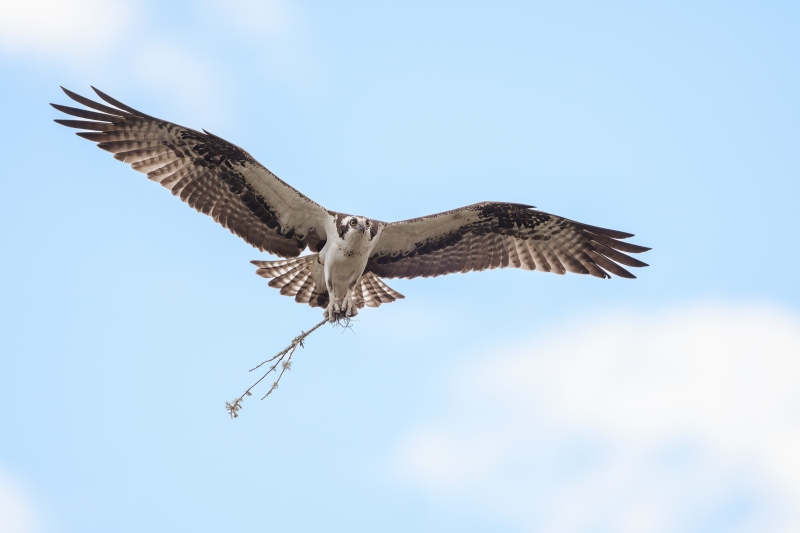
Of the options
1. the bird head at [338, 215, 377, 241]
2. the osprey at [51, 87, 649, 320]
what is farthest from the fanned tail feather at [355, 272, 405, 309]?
the bird head at [338, 215, 377, 241]

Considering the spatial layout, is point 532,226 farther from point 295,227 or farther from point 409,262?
point 295,227

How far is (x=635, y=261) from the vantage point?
10586 millimetres

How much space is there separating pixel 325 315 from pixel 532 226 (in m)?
2.59

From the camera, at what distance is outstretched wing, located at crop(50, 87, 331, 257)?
32.1 feet

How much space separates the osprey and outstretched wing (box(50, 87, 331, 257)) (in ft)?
0.03

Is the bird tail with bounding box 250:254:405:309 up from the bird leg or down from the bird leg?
up

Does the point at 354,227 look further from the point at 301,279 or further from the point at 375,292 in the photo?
the point at 375,292

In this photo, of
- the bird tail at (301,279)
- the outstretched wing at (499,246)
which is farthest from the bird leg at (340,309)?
the outstretched wing at (499,246)

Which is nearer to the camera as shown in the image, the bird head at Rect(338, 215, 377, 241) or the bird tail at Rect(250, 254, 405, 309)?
the bird head at Rect(338, 215, 377, 241)

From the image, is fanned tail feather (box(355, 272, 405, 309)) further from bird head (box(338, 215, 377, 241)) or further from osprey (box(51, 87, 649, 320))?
bird head (box(338, 215, 377, 241))

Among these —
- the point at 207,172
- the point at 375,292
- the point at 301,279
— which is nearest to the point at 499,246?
the point at 375,292

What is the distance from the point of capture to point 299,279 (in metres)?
10.5

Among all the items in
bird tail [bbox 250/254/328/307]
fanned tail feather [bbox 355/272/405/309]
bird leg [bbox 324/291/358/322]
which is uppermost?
fanned tail feather [bbox 355/272/405/309]

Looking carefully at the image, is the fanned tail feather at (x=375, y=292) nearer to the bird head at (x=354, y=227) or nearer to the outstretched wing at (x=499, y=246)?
the outstretched wing at (x=499, y=246)
